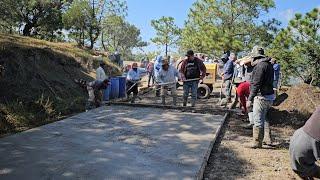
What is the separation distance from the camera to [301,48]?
49.0ft

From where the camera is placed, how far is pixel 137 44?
89.9 meters

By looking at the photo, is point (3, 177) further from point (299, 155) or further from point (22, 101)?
point (22, 101)

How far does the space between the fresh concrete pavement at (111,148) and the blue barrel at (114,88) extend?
4.68 metres

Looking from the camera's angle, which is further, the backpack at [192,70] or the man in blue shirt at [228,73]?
the man in blue shirt at [228,73]

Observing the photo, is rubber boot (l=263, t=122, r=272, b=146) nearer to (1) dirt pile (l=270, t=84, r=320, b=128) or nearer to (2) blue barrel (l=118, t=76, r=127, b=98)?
(1) dirt pile (l=270, t=84, r=320, b=128)

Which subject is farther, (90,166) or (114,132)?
(114,132)

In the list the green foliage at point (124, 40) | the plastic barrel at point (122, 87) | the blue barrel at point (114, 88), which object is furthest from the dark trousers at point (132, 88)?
the green foliage at point (124, 40)

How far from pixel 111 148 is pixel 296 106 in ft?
20.5

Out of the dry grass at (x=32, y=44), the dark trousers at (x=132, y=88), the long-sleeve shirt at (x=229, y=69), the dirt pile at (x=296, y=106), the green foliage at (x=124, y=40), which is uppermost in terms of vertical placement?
the green foliage at (x=124, y=40)

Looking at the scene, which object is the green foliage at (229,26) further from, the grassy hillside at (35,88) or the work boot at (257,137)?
the work boot at (257,137)

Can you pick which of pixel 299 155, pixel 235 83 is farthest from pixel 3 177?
pixel 235 83

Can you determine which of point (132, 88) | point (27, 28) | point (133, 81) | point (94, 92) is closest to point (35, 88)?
point (94, 92)

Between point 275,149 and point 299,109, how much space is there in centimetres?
372

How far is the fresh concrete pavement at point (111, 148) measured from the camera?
18.7ft
